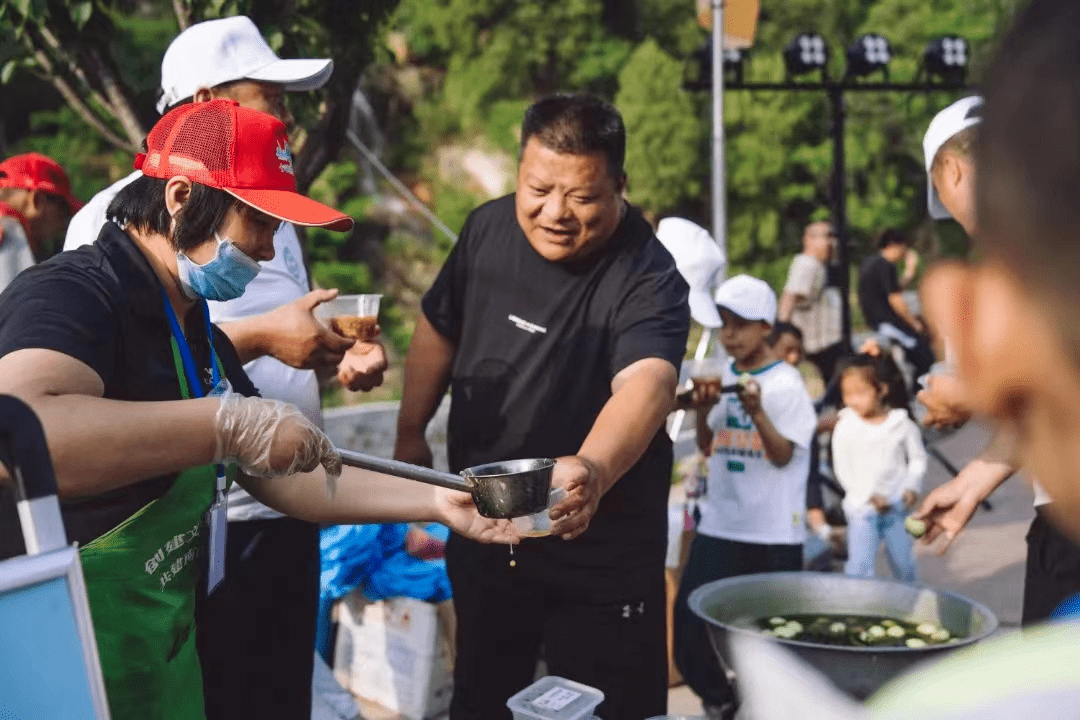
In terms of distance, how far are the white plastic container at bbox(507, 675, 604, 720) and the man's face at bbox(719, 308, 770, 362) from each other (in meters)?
2.79

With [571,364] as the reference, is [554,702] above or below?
below

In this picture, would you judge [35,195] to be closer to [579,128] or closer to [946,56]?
[579,128]

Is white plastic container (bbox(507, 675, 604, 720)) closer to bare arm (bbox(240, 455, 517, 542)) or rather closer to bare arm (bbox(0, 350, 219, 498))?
bare arm (bbox(240, 455, 517, 542))

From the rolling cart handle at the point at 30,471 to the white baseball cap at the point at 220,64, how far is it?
6.18 feet

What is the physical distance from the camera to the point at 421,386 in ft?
10.5

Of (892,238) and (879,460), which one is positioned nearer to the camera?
(879,460)

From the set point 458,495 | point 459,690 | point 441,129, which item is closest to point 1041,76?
point 458,495

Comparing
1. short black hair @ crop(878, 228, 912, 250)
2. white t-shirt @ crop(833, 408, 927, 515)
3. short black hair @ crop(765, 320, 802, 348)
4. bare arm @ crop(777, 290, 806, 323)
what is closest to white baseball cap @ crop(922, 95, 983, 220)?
white t-shirt @ crop(833, 408, 927, 515)

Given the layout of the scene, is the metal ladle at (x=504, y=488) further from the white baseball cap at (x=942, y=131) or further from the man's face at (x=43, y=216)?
the man's face at (x=43, y=216)

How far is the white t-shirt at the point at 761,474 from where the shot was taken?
174 inches

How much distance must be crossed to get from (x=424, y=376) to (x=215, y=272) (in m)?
1.17

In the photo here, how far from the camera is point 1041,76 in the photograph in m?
0.73

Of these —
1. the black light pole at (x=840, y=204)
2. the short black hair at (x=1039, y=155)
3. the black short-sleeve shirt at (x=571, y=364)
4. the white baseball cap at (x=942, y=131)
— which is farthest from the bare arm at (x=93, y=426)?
the black light pole at (x=840, y=204)

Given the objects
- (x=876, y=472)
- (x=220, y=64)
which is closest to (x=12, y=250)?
(x=220, y=64)
